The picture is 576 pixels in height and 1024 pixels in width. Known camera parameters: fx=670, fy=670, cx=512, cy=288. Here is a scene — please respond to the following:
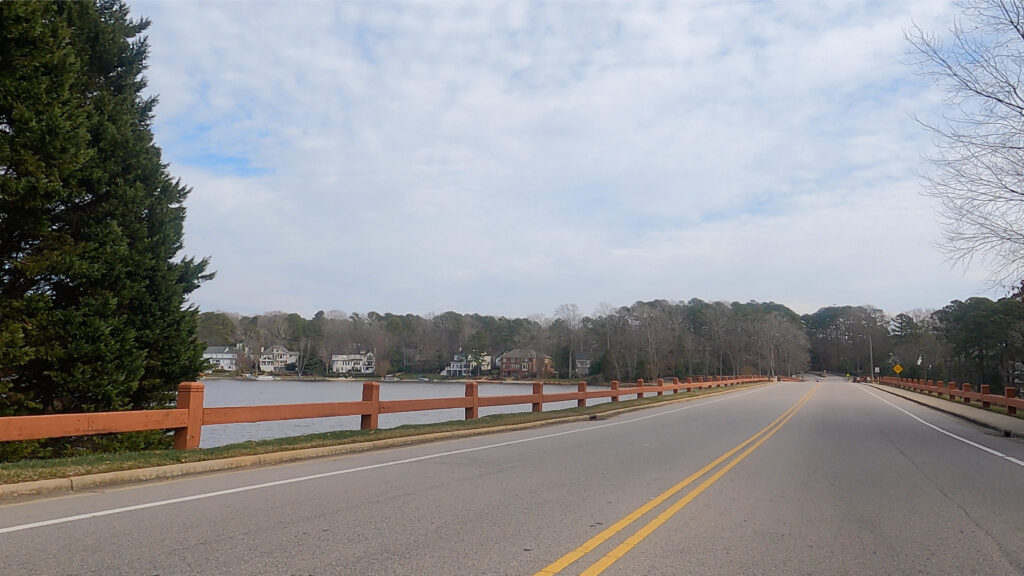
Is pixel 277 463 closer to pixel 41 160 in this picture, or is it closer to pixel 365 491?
pixel 365 491

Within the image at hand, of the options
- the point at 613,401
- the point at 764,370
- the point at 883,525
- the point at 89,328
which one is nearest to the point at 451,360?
the point at 764,370

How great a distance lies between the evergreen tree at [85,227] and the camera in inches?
492

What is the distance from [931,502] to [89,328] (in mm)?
15120

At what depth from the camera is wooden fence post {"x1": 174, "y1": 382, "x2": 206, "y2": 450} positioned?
1096 centimetres

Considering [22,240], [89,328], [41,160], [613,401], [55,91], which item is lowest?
[613,401]

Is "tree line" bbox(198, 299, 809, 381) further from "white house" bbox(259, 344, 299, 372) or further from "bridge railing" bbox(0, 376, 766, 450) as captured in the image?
"bridge railing" bbox(0, 376, 766, 450)

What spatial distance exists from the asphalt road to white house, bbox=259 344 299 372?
106 metres

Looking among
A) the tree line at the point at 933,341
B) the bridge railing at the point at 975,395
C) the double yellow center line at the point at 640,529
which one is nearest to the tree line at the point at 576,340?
the tree line at the point at 933,341

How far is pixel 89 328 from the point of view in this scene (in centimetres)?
1394

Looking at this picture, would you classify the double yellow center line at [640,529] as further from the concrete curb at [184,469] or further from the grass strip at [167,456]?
the grass strip at [167,456]

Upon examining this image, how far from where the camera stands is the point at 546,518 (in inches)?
262

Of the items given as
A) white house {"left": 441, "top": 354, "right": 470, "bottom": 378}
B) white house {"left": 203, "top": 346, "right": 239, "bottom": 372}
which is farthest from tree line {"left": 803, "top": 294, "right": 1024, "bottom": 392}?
white house {"left": 203, "top": 346, "right": 239, "bottom": 372}

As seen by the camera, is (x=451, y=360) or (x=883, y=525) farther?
(x=451, y=360)

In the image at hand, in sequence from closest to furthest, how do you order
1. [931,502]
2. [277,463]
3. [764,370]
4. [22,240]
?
1. [931,502]
2. [277,463]
3. [22,240]
4. [764,370]
